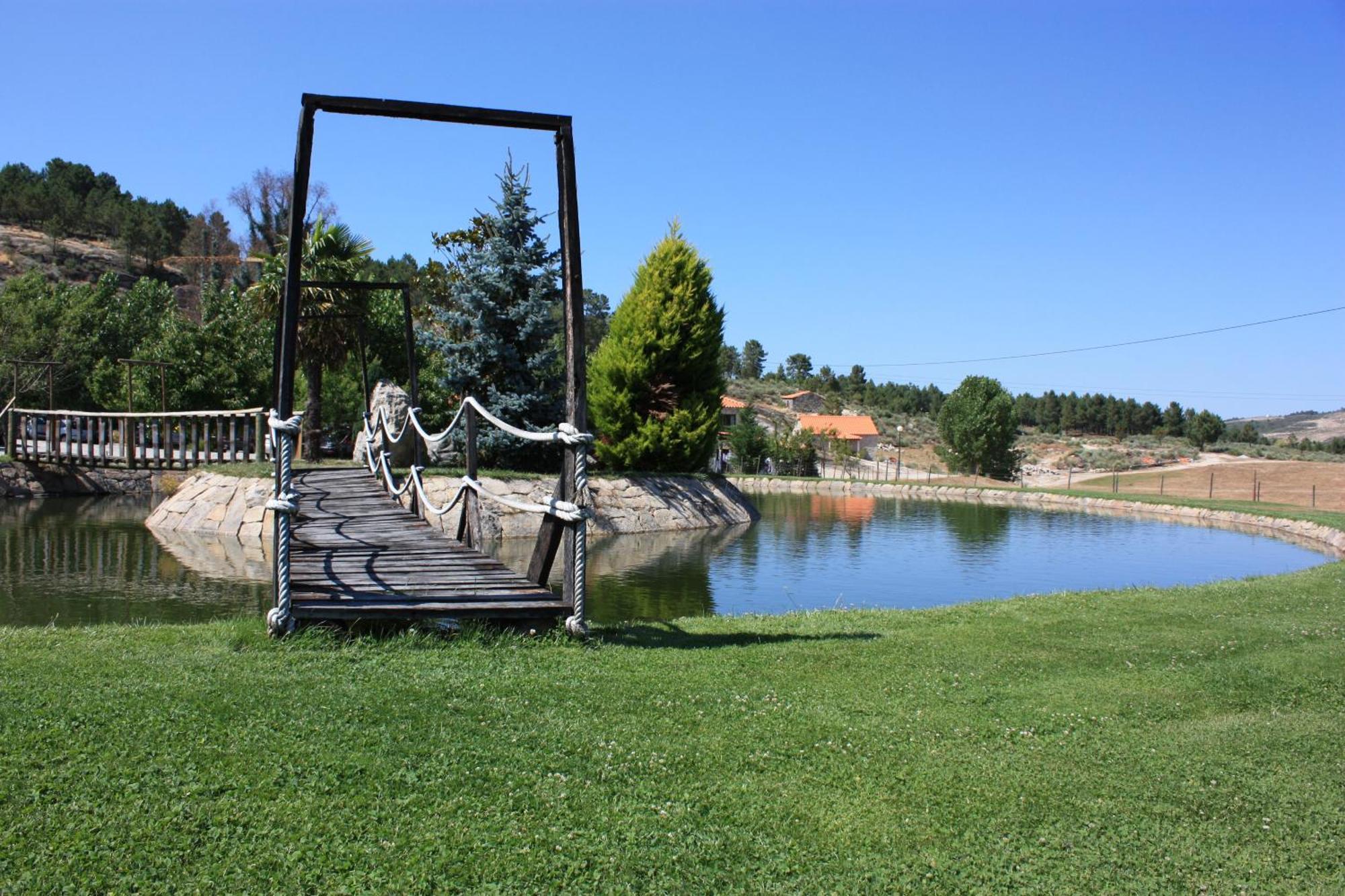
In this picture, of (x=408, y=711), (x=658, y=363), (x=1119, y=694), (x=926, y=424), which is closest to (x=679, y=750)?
(x=408, y=711)

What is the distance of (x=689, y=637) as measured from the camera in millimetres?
6668

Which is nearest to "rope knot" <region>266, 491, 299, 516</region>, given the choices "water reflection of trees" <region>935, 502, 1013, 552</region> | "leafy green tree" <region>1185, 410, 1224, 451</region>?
"water reflection of trees" <region>935, 502, 1013, 552</region>

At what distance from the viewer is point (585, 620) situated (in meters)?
6.11

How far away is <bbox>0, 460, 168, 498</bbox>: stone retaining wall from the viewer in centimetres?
2280

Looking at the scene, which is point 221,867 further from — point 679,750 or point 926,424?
point 926,424

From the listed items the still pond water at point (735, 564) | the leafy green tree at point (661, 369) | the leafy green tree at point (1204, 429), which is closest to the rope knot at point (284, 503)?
the still pond water at point (735, 564)

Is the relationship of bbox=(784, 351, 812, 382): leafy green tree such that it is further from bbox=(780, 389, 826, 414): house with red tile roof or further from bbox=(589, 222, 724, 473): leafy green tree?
bbox=(589, 222, 724, 473): leafy green tree

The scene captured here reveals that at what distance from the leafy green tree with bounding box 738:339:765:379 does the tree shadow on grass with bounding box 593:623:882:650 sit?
337ft

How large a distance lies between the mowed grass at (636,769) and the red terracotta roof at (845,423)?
6047 cm

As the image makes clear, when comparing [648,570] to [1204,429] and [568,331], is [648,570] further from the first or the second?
[1204,429]

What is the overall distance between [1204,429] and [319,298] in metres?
82.9

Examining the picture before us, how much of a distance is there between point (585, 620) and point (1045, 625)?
3852 mm

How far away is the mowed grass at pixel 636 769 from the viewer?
3.15m

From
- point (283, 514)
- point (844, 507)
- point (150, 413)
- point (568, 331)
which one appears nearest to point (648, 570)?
point (568, 331)
